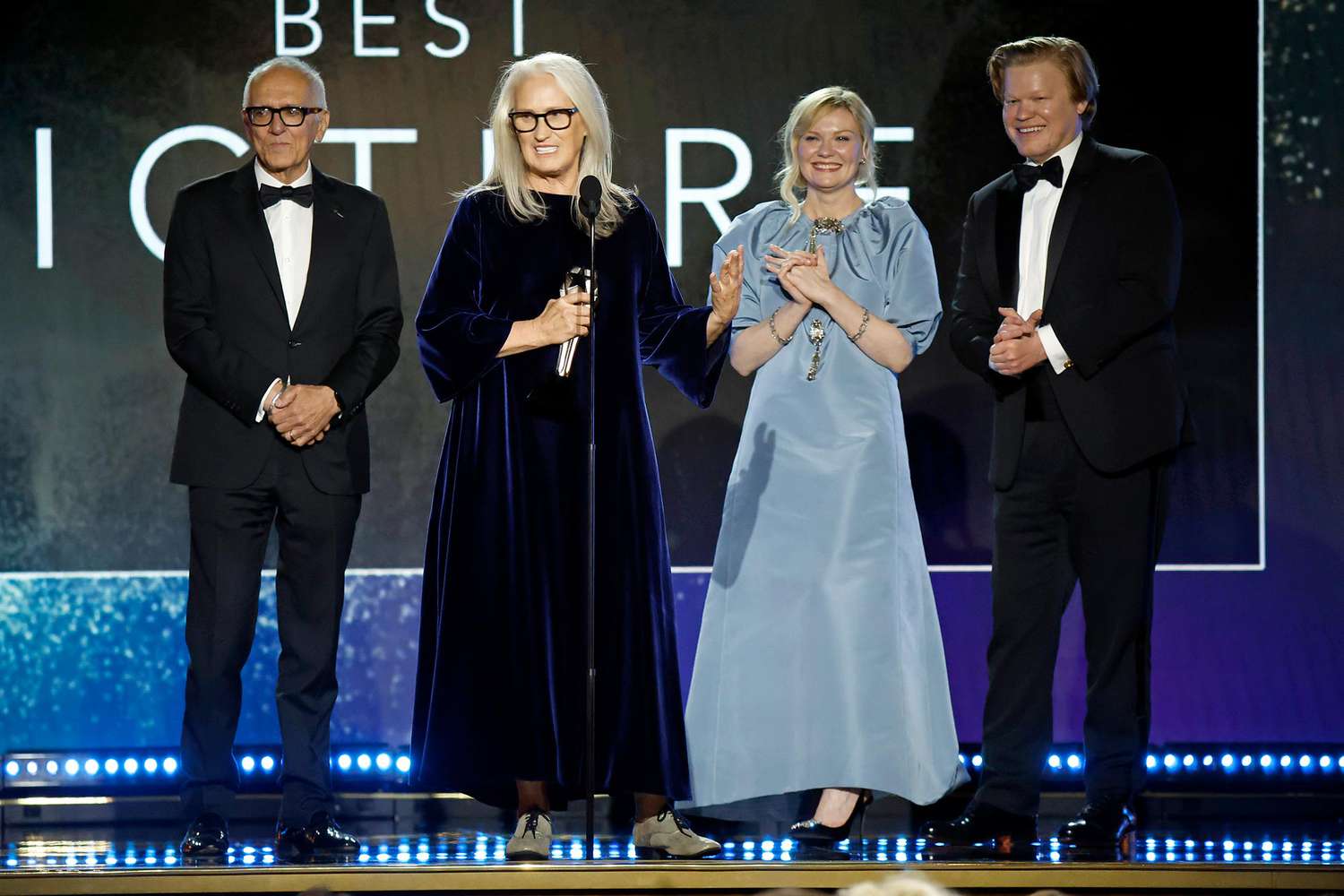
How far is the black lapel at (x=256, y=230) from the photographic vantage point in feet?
13.7

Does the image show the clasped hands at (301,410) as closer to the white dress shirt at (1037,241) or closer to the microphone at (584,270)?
the microphone at (584,270)

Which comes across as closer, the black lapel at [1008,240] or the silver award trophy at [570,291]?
the silver award trophy at [570,291]

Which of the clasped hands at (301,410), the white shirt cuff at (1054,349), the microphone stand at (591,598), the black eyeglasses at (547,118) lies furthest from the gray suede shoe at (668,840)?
the black eyeglasses at (547,118)

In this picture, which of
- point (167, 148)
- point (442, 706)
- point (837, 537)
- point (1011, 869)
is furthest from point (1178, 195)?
point (167, 148)

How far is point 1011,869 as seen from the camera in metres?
3.77

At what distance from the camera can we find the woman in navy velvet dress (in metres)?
3.96

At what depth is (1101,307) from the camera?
417 cm

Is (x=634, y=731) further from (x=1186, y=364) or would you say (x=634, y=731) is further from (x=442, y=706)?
(x=1186, y=364)

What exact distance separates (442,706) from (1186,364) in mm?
2865

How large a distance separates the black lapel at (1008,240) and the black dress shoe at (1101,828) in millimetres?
1320

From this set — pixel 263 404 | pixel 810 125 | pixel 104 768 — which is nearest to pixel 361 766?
pixel 104 768

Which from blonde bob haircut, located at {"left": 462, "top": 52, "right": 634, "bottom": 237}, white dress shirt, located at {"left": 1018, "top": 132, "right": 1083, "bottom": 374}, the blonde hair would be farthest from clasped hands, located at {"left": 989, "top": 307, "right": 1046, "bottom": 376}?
blonde bob haircut, located at {"left": 462, "top": 52, "right": 634, "bottom": 237}

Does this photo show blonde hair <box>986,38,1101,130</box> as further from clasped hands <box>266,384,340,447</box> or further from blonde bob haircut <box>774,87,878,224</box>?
clasped hands <box>266,384,340,447</box>

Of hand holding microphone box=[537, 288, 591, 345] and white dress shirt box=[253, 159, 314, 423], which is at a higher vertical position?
white dress shirt box=[253, 159, 314, 423]
